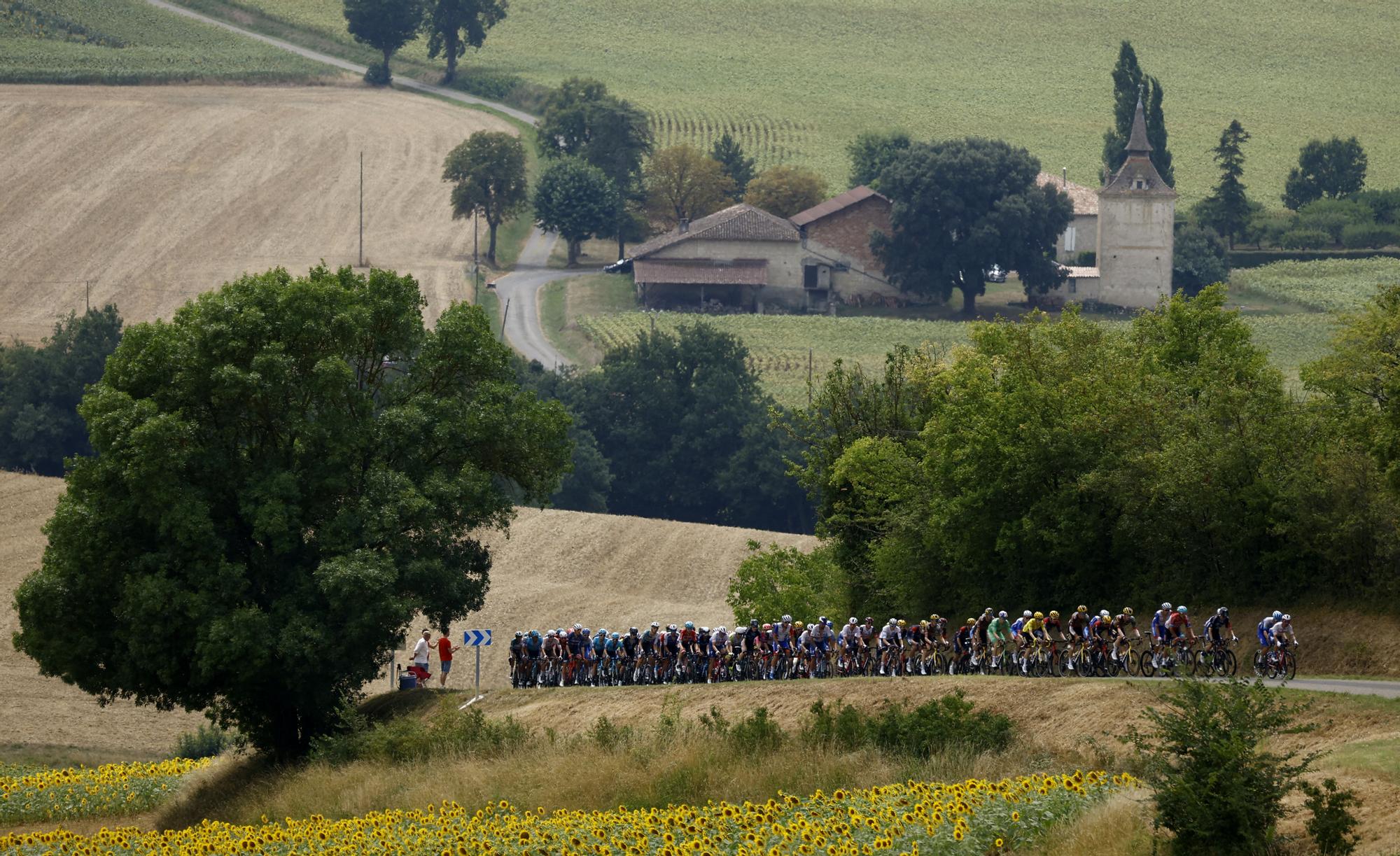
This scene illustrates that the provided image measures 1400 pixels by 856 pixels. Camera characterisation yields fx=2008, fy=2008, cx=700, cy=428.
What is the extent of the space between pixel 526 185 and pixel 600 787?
396 feet

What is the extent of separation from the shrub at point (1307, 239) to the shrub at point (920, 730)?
125194 mm

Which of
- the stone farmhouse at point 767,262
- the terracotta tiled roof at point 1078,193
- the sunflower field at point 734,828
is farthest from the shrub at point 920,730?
the terracotta tiled roof at point 1078,193

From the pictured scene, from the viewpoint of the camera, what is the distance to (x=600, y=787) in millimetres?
29422

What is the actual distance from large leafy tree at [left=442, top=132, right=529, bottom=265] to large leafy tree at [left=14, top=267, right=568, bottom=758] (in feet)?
328

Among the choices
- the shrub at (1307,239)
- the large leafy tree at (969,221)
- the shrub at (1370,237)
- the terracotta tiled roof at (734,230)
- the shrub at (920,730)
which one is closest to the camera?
the shrub at (920,730)

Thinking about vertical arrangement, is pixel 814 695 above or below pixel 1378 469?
below

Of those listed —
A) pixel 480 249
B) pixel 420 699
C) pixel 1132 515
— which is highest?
pixel 480 249

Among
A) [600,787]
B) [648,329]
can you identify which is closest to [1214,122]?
[648,329]

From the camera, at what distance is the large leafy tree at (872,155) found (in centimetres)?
16138

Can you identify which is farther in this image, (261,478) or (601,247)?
(601,247)

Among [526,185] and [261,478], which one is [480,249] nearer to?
[526,185]

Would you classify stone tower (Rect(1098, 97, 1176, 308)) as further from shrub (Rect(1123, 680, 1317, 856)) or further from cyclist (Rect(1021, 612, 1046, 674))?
shrub (Rect(1123, 680, 1317, 856))

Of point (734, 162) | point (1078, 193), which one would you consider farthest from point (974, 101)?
point (734, 162)

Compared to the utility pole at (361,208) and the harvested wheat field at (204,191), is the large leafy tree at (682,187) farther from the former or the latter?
the utility pole at (361,208)
